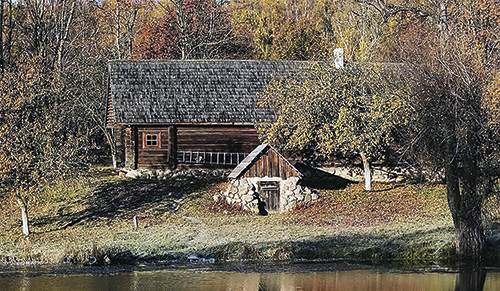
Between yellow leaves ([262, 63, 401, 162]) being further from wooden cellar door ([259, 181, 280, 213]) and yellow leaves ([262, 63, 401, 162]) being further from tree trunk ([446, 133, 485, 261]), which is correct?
tree trunk ([446, 133, 485, 261])

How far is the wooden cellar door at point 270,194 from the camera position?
37531 millimetres

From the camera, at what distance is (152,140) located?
43.1 metres

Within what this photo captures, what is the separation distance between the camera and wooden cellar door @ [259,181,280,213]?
123 feet

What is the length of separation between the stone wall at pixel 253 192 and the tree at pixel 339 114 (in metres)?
2.61

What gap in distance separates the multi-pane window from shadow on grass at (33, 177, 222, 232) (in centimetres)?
217

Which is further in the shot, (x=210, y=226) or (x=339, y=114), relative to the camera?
(x=339, y=114)

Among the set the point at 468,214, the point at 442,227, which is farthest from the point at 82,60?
the point at 468,214


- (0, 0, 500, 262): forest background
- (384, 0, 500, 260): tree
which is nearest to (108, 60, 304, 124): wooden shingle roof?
(0, 0, 500, 262): forest background

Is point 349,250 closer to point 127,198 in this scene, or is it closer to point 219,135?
point 127,198

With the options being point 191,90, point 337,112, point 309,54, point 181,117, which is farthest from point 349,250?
point 309,54

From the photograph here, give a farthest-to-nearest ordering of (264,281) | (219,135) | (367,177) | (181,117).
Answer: (219,135) < (181,117) < (367,177) < (264,281)

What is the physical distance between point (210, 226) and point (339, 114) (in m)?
9.10

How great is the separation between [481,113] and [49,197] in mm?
21735

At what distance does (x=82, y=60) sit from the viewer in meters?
51.2
